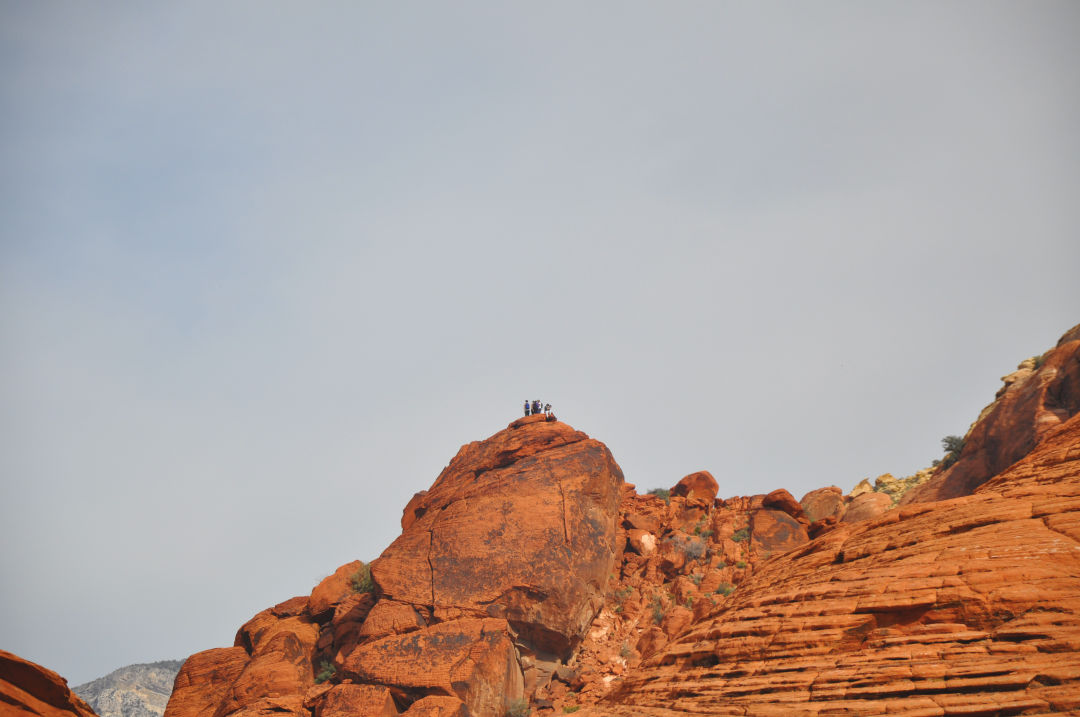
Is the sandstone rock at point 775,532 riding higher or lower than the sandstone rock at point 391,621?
higher

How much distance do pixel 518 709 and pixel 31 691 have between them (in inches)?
692

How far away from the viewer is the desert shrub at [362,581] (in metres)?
36.1

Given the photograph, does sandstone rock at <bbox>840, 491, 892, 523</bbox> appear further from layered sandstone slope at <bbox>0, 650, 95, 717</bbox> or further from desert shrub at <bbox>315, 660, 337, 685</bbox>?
layered sandstone slope at <bbox>0, 650, 95, 717</bbox>

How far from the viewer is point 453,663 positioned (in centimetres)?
2869

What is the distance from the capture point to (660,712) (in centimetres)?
1734

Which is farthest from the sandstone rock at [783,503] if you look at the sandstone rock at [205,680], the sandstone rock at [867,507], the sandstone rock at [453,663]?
the sandstone rock at [205,680]

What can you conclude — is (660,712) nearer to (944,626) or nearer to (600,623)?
(944,626)

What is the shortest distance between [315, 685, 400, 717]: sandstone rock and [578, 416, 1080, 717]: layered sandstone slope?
1058 centimetres

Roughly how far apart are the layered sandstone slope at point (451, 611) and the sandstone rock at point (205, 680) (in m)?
0.06

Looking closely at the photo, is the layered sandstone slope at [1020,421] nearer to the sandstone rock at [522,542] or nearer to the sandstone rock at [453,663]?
the sandstone rock at [522,542]

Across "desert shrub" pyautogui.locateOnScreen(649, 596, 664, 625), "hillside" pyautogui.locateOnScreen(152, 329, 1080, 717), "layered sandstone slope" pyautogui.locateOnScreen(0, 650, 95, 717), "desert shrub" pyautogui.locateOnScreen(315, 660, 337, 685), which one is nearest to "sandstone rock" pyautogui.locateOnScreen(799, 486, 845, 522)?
"hillside" pyautogui.locateOnScreen(152, 329, 1080, 717)

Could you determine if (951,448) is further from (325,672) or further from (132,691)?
→ (132,691)

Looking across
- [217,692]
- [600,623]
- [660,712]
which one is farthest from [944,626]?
[217,692]

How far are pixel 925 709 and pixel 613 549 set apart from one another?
85.2ft
